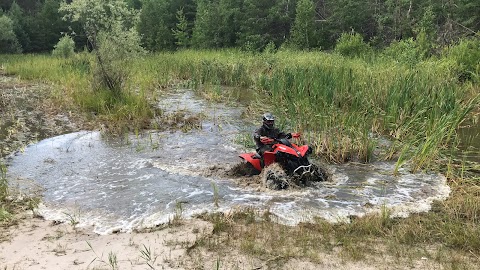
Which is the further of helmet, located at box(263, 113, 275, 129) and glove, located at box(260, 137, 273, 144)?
helmet, located at box(263, 113, 275, 129)

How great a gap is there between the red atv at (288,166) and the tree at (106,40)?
6548 mm

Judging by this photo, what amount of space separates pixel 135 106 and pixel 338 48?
1240 centimetres

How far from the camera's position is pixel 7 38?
32594 millimetres

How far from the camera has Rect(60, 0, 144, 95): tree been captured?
11023 millimetres

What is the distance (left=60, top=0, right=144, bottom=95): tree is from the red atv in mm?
6548

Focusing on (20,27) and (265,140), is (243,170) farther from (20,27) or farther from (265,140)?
(20,27)

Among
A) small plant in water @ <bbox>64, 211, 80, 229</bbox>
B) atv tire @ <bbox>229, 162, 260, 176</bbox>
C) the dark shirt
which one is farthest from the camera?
atv tire @ <bbox>229, 162, 260, 176</bbox>

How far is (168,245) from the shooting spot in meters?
4.31

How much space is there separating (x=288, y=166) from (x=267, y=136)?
678 millimetres

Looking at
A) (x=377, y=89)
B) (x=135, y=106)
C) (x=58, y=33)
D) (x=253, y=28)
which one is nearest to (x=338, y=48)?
(x=377, y=89)

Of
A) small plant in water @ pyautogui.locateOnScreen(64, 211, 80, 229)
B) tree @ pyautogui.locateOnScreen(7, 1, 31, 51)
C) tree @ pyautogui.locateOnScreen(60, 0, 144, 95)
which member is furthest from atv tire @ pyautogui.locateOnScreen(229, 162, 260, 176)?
tree @ pyautogui.locateOnScreen(7, 1, 31, 51)

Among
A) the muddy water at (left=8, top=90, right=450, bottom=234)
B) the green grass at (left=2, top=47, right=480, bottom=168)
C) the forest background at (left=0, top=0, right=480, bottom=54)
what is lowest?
the muddy water at (left=8, top=90, right=450, bottom=234)

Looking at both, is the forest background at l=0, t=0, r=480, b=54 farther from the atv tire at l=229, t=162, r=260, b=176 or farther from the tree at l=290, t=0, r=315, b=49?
the atv tire at l=229, t=162, r=260, b=176

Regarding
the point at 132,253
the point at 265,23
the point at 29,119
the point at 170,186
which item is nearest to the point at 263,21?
the point at 265,23
